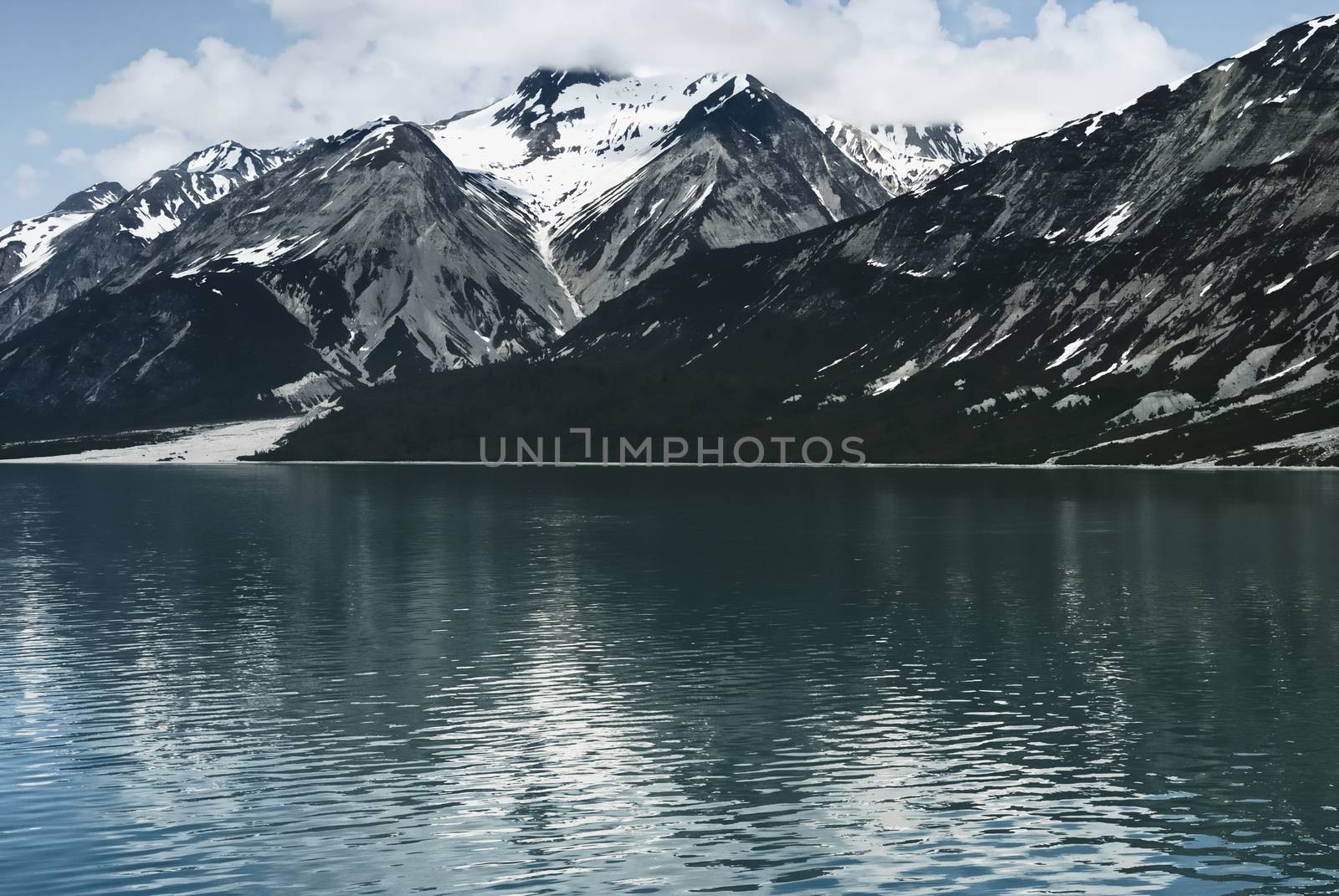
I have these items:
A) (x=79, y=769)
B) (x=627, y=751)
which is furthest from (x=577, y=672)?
(x=79, y=769)

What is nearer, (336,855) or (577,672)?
(336,855)

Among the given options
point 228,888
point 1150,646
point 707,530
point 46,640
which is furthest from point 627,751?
point 707,530

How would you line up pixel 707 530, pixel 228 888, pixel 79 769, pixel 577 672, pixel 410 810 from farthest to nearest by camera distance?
pixel 707 530 → pixel 577 672 → pixel 79 769 → pixel 410 810 → pixel 228 888

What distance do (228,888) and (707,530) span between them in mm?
139829

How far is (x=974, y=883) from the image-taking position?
38969 millimetres

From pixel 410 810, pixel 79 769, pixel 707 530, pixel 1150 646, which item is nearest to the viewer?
pixel 410 810

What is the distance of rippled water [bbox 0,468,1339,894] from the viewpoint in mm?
41156

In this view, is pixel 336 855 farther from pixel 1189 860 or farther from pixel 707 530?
pixel 707 530

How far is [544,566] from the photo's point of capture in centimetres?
13288

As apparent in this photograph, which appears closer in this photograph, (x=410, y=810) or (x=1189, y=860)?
(x=1189, y=860)

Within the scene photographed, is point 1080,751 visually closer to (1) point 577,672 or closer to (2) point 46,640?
(1) point 577,672

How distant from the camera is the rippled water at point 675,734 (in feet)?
135

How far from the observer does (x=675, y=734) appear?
58.4m

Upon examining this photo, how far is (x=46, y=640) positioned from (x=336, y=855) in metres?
51.3
